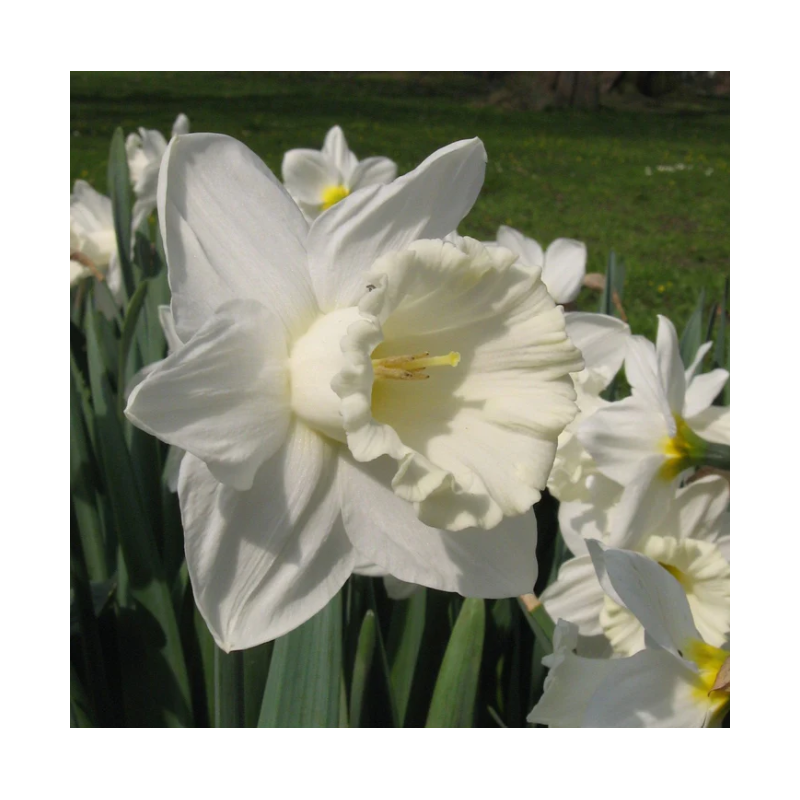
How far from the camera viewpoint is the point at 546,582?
1.52 m

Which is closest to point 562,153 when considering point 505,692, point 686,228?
point 686,228

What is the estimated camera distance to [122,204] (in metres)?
1.93

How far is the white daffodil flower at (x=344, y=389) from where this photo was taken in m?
0.70

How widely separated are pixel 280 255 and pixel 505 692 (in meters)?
0.89

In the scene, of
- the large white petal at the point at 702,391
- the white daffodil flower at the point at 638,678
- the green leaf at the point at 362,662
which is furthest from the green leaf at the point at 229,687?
the large white petal at the point at 702,391

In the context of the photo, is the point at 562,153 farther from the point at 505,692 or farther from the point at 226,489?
the point at 226,489

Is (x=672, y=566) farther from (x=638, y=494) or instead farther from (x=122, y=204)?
(x=122, y=204)

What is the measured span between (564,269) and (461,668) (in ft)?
2.85

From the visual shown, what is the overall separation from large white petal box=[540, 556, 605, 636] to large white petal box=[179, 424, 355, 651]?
0.51 m

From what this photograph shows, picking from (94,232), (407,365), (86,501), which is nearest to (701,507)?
(407,365)

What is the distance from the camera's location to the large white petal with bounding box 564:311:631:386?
134 centimetres

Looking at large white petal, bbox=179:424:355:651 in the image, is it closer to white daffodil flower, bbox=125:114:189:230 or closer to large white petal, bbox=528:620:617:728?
large white petal, bbox=528:620:617:728

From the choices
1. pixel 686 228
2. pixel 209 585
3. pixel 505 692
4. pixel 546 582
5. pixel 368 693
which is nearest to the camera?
pixel 209 585

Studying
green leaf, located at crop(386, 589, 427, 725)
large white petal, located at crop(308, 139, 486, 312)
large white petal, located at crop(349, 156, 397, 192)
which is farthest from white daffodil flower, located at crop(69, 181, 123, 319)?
large white petal, located at crop(308, 139, 486, 312)
